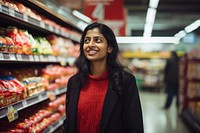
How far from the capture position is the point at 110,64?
1.97 metres

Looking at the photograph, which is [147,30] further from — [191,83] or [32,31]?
[191,83]

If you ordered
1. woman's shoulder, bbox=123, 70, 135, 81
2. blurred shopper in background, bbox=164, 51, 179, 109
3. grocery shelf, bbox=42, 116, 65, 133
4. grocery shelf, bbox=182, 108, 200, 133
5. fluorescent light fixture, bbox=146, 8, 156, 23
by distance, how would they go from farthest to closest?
blurred shopper in background, bbox=164, 51, 179, 109 → grocery shelf, bbox=182, 108, 200, 133 → fluorescent light fixture, bbox=146, 8, 156, 23 → grocery shelf, bbox=42, 116, 65, 133 → woman's shoulder, bbox=123, 70, 135, 81

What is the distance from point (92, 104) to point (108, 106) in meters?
0.12

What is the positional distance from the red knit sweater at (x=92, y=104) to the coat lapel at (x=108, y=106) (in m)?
0.04

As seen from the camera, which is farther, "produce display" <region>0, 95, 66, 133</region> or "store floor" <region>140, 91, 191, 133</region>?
"store floor" <region>140, 91, 191, 133</region>

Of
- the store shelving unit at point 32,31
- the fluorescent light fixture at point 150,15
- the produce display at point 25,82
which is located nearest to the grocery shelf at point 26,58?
the store shelving unit at point 32,31

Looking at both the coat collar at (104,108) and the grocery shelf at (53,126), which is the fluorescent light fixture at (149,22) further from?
the coat collar at (104,108)

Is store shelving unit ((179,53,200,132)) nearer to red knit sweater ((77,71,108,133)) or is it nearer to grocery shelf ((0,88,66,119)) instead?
grocery shelf ((0,88,66,119))

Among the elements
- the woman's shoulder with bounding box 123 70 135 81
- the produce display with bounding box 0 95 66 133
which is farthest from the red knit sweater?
the produce display with bounding box 0 95 66 133

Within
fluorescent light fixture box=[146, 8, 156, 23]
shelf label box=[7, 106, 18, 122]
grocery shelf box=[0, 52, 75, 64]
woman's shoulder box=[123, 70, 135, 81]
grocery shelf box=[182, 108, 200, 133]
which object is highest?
fluorescent light fixture box=[146, 8, 156, 23]

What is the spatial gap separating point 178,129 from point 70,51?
3.16 m

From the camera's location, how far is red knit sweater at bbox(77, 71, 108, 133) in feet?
5.83

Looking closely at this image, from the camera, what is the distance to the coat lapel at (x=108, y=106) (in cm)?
173

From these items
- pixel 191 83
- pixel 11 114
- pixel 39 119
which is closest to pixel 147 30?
pixel 39 119
